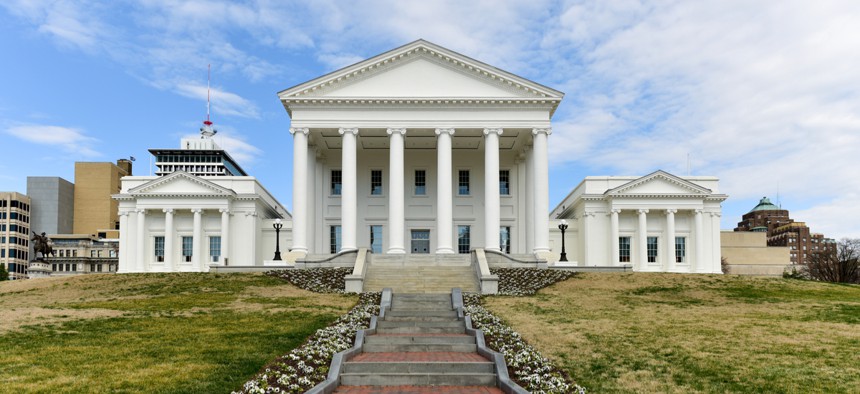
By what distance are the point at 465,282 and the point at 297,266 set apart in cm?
1071

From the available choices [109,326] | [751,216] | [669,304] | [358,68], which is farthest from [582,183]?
[751,216]

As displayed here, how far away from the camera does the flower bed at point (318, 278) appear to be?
32.4 metres

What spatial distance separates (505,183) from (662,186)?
1189 cm

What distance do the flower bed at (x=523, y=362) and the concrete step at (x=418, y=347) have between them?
701 mm

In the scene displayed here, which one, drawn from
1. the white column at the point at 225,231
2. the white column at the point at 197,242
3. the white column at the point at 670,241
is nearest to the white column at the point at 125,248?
the white column at the point at 197,242

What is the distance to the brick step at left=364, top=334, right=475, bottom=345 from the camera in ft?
60.0

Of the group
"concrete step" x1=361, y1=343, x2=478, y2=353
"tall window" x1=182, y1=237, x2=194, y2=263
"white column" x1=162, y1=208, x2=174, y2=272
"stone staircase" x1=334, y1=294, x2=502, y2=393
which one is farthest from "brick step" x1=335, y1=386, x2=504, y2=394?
"tall window" x1=182, y1=237, x2=194, y2=263

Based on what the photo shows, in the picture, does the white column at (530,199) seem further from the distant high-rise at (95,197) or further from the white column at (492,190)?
the distant high-rise at (95,197)

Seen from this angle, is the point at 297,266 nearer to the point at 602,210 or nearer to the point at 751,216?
the point at 602,210

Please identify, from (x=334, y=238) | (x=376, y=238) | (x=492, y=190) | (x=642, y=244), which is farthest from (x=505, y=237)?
(x=334, y=238)

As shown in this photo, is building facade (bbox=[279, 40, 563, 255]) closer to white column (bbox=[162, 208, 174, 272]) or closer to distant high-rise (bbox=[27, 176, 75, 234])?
white column (bbox=[162, 208, 174, 272])

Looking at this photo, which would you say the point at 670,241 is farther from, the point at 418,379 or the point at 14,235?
the point at 14,235

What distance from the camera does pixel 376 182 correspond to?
2101 inches

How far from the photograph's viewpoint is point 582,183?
55656 millimetres
